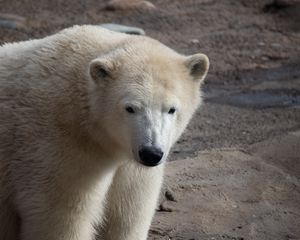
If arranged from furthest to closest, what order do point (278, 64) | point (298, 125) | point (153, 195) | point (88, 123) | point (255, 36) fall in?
point (255, 36), point (278, 64), point (298, 125), point (153, 195), point (88, 123)

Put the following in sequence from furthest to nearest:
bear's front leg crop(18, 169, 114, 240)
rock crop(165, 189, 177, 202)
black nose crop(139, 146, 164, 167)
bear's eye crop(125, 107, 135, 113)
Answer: rock crop(165, 189, 177, 202) → bear's front leg crop(18, 169, 114, 240) → bear's eye crop(125, 107, 135, 113) → black nose crop(139, 146, 164, 167)

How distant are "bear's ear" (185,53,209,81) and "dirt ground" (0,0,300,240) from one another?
58.2 inches

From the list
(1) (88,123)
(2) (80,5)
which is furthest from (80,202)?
(2) (80,5)

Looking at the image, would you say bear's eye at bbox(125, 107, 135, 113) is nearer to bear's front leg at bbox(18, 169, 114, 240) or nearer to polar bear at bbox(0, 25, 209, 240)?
A: polar bear at bbox(0, 25, 209, 240)

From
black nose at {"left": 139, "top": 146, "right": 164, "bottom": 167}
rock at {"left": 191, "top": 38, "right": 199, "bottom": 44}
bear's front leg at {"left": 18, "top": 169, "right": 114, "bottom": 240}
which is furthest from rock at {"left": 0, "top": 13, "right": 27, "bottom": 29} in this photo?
black nose at {"left": 139, "top": 146, "right": 164, "bottom": 167}

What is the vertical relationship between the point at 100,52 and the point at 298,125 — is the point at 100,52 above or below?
above

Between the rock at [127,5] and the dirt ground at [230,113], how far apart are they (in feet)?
0.44

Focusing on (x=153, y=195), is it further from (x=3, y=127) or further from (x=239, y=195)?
(x=239, y=195)

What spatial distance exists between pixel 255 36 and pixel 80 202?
23.1 ft

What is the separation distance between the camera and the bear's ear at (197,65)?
4535 millimetres

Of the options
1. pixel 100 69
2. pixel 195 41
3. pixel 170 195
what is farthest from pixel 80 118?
pixel 195 41

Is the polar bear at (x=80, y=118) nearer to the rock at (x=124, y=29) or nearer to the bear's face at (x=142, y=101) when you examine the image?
the bear's face at (x=142, y=101)

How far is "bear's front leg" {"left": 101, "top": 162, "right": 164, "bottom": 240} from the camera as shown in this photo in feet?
15.5

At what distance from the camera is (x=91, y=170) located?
14.6 ft
